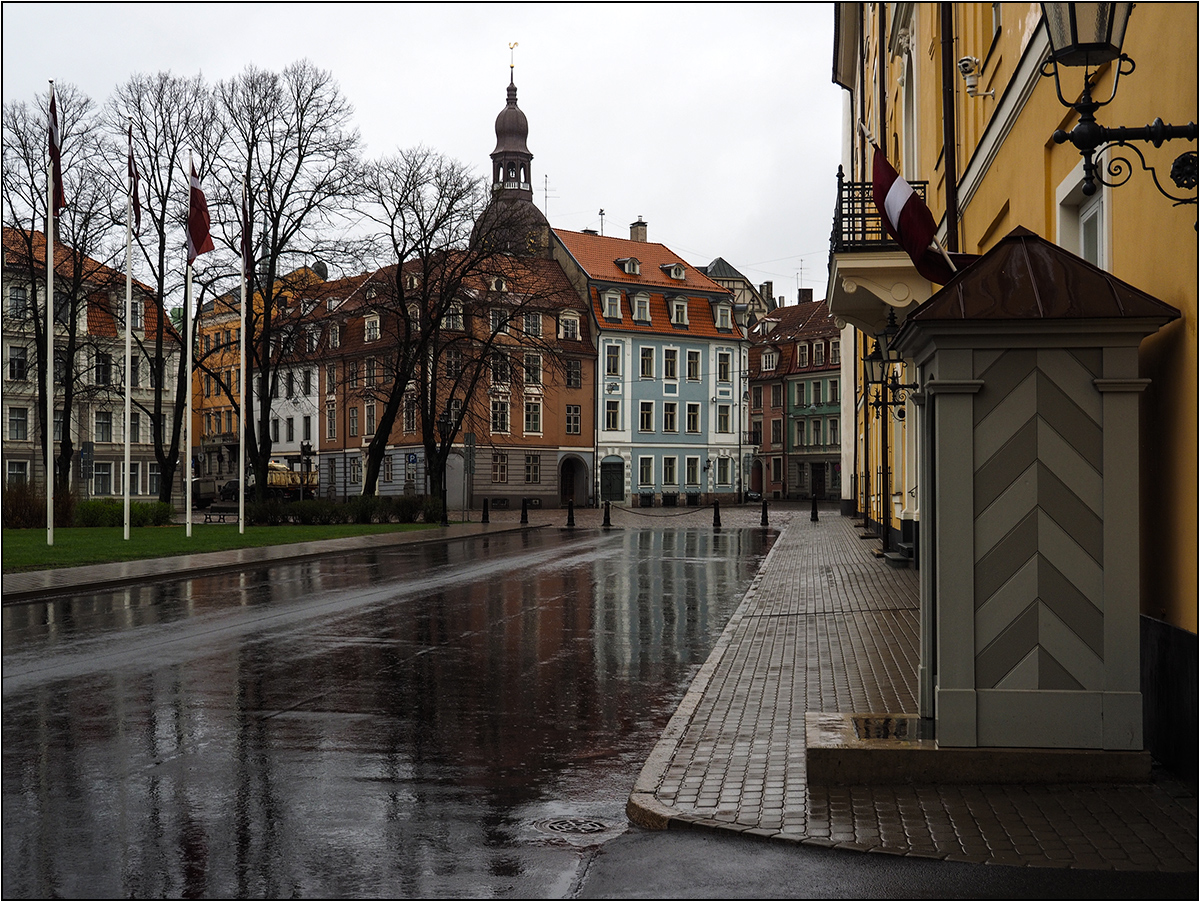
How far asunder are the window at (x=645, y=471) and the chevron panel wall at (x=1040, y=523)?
67.2m

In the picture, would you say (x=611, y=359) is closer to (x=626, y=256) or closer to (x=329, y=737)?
(x=626, y=256)

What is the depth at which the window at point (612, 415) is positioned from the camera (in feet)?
237

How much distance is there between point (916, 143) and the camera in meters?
19.1

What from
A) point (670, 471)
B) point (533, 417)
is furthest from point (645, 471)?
point (533, 417)

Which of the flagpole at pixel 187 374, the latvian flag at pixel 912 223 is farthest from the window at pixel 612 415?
the latvian flag at pixel 912 223

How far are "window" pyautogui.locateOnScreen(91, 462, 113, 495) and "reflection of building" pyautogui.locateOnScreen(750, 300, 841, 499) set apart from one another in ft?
136

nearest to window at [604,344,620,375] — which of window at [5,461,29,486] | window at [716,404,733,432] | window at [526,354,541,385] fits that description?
window at [716,404,733,432]

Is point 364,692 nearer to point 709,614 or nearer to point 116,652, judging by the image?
point 116,652

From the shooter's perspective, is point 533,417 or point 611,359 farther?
point 611,359

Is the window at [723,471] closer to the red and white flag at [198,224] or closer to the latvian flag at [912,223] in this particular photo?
the red and white flag at [198,224]

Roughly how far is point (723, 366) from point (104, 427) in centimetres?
3762

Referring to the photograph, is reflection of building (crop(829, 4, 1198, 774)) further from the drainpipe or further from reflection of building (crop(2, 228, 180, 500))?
reflection of building (crop(2, 228, 180, 500))

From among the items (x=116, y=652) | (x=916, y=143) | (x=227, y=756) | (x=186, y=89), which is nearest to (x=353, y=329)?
(x=186, y=89)

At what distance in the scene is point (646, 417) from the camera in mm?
73625
